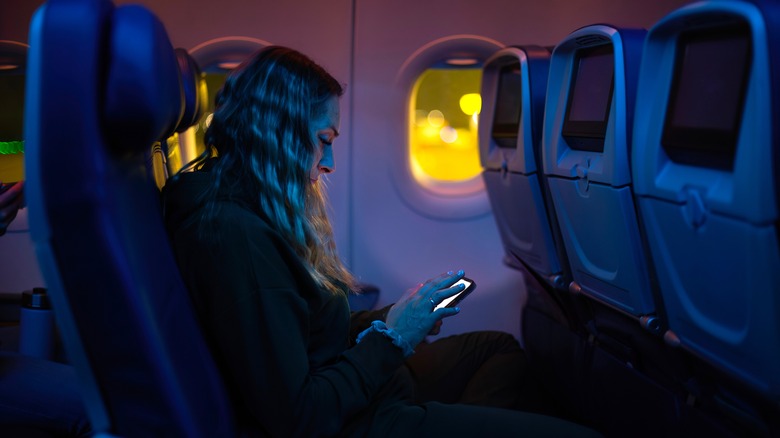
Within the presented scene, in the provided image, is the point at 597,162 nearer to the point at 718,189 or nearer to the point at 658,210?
the point at 658,210

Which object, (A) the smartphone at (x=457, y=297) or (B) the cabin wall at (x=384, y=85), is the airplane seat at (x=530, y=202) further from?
(B) the cabin wall at (x=384, y=85)

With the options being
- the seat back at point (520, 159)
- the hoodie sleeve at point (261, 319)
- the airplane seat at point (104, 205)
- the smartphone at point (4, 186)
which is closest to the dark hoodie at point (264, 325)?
the hoodie sleeve at point (261, 319)

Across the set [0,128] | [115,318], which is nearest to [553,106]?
[115,318]

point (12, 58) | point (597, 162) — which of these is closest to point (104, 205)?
point (597, 162)

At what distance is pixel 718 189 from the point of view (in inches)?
57.2

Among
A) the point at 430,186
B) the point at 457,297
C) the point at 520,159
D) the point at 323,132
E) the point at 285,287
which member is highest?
the point at 323,132

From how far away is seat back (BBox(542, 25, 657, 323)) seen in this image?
1.86 meters

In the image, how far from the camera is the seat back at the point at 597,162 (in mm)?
1855

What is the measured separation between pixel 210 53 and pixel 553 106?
2.21m

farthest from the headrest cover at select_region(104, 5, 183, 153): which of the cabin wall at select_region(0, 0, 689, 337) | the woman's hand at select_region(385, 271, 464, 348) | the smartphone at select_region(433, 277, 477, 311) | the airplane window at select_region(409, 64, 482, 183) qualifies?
the airplane window at select_region(409, 64, 482, 183)

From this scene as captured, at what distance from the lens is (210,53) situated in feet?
13.1

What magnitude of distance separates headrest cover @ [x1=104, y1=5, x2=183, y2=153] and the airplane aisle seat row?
940 mm

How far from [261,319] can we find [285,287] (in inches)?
3.0

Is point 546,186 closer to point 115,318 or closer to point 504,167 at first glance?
point 504,167
